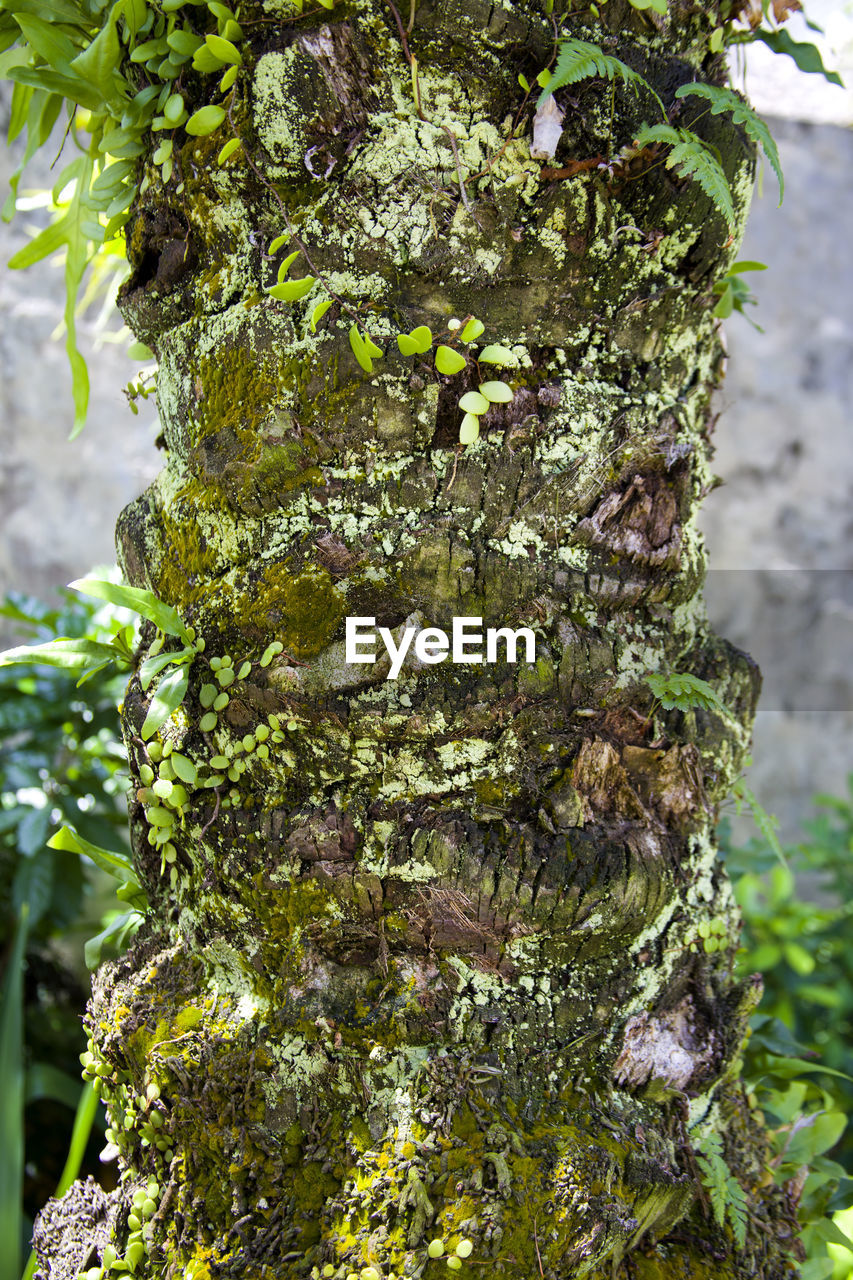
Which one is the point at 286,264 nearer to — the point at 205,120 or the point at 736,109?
the point at 205,120

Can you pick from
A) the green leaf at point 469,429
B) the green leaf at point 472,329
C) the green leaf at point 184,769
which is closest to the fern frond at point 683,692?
the green leaf at point 469,429

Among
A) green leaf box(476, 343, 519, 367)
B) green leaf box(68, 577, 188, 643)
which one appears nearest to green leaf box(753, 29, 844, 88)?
green leaf box(476, 343, 519, 367)

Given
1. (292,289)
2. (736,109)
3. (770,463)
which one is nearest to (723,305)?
(736,109)

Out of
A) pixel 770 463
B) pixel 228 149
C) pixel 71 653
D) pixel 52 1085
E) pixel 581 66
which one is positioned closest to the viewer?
pixel 581 66

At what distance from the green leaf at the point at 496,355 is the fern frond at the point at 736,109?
37 centimetres

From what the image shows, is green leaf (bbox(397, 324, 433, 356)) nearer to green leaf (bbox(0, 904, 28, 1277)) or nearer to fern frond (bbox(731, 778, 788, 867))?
fern frond (bbox(731, 778, 788, 867))

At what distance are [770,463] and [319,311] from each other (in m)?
3.55

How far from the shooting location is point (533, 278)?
1.09m

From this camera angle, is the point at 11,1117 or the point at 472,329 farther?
the point at 11,1117

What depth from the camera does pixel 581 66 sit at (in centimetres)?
96

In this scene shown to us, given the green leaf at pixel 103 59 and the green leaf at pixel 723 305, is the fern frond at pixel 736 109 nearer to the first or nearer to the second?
the green leaf at pixel 723 305

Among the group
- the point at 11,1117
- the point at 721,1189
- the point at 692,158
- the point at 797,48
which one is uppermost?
the point at 797,48

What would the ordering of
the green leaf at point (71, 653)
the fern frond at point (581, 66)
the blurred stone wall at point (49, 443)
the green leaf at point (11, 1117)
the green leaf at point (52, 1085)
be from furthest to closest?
the blurred stone wall at point (49, 443), the green leaf at point (52, 1085), the green leaf at point (11, 1117), the green leaf at point (71, 653), the fern frond at point (581, 66)

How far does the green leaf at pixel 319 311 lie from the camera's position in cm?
104
